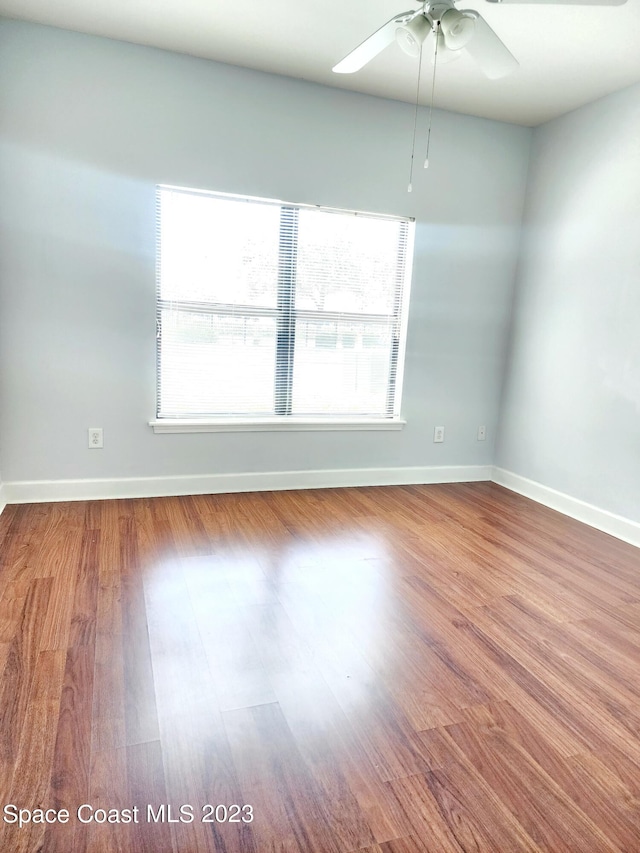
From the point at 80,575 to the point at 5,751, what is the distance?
1.00m

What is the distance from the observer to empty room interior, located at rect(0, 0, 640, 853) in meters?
1.33

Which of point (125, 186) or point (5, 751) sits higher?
point (125, 186)

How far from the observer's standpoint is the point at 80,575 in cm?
227

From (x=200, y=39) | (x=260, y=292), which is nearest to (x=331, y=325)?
(x=260, y=292)

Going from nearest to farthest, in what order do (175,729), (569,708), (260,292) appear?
(175,729)
(569,708)
(260,292)

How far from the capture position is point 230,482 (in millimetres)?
3529

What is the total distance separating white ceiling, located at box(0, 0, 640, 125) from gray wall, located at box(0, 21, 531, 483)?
0.14m

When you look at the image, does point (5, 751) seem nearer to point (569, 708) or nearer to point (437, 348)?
point (569, 708)

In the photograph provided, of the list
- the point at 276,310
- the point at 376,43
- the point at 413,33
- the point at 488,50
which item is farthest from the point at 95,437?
the point at 488,50

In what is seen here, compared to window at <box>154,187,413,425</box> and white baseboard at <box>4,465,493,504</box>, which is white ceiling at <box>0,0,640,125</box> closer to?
window at <box>154,187,413,425</box>

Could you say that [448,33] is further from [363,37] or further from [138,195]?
[138,195]

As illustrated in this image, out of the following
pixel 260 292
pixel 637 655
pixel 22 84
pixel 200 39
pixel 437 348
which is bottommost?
pixel 637 655

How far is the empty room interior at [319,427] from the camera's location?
133 cm

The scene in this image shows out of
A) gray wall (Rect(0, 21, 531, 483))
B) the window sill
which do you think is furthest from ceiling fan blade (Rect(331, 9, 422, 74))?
the window sill
